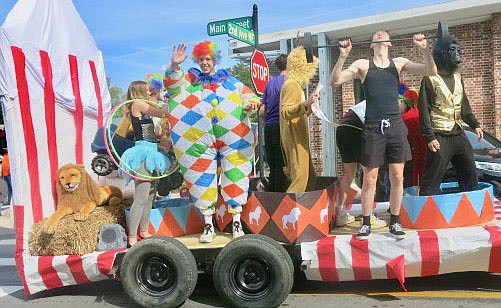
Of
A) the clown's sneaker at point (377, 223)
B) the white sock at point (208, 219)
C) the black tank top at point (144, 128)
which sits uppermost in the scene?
the black tank top at point (144, 128)

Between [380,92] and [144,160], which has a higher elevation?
[380,92]

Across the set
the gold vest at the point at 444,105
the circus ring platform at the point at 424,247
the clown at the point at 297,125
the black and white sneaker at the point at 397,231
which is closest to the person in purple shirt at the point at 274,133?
the clown at the point at 297,125

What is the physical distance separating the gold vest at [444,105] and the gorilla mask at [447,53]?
179 millimetres

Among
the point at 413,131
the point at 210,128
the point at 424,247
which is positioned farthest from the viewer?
the point at 413,131

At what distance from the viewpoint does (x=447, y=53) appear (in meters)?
4.06

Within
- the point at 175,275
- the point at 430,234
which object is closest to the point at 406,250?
the point at 430,234

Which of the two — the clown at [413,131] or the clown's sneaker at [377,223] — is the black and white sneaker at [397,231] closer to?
the clown's sneaker at [377,223]

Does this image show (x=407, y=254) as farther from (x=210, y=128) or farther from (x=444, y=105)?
(x=210, y=128)

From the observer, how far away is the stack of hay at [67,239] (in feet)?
14.7

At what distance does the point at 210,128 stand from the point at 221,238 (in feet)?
3.14

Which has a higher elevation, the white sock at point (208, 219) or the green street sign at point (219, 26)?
the green street sign at point (219, 26)

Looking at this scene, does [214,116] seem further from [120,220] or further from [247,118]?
[120,220]

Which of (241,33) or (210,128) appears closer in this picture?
(210,128)

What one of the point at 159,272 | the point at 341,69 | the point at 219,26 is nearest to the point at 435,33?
the point at 219,26
